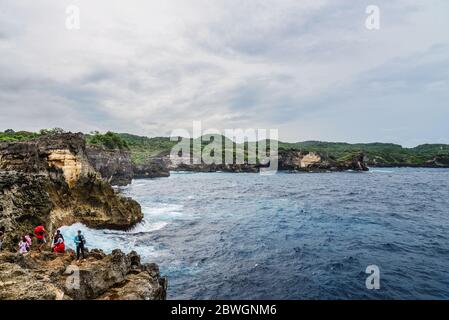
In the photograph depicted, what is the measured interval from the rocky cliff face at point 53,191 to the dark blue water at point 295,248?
8.85 ft

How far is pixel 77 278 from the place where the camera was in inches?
641

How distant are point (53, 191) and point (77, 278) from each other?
74.1 feet

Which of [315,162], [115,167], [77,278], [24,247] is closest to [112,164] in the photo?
[115,167]

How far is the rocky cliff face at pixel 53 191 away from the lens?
25.9 m

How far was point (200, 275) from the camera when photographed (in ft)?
92.3

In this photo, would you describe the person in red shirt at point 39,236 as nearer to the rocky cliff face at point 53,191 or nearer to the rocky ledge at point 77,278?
the rocky cliff face at point 53,191

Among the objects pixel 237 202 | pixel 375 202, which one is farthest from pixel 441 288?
pixel 237 202

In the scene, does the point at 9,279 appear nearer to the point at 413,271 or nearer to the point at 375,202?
the point at 413,271

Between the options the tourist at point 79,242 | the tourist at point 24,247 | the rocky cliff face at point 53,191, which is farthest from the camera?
the rocky cliff face at point 53,191

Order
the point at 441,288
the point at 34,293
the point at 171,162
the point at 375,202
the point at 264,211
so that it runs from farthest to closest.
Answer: the point at 171,162
the point at 375,202
the point at 264,211
the point at 441,288
the point at 34,293

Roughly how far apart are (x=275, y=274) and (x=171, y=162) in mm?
173993

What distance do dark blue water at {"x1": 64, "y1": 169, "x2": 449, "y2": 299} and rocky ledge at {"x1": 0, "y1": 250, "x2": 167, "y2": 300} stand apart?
5447 mm

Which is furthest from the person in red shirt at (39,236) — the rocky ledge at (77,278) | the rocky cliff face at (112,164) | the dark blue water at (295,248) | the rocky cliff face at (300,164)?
the rocky cliff face at (300,164)

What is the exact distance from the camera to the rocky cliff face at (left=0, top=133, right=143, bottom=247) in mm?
25891
